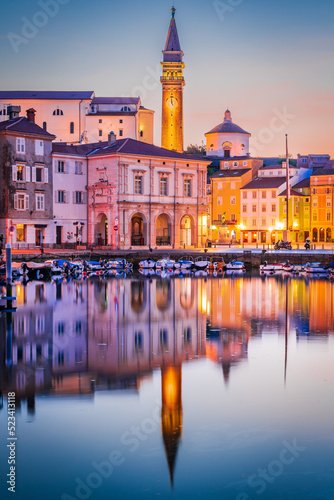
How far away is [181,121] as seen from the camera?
124m

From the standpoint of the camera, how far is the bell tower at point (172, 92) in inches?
4860

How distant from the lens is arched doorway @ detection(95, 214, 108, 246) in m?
73.7

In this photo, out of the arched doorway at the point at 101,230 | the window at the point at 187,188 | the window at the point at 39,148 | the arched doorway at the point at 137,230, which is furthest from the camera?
the window at the point at 187,188

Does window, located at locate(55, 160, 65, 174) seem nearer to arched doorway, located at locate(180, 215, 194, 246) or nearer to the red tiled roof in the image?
the red tiled roof

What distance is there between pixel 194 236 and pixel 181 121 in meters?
49.7

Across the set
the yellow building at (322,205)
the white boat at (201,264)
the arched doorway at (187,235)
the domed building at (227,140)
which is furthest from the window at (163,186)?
the domed building at (227,140)

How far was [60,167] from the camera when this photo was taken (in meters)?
72.9

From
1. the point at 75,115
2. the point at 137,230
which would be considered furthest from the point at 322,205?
the point at 75,115

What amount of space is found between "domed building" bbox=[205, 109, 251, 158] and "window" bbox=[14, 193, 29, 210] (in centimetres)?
6399

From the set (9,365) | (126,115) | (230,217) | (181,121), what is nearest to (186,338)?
(9,365)

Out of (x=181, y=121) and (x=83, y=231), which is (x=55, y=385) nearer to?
(x=83, y=231)

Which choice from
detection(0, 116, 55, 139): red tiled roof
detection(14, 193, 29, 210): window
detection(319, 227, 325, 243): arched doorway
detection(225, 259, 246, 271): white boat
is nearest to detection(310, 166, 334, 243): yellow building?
detection(319, 227, 325, 243): arched doorway

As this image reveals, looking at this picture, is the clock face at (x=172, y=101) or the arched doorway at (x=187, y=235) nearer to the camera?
the arched doorway at (x=187, y=235)

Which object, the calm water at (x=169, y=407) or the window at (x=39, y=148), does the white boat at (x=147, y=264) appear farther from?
the calm water at (x=169, y=407)
